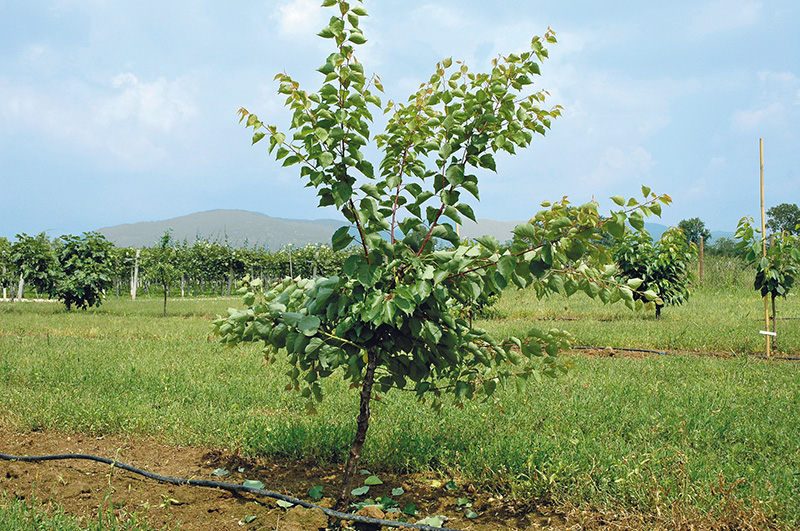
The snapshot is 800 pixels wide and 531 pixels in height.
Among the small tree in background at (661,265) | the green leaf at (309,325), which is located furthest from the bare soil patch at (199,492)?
the small tree in background at (661,265)

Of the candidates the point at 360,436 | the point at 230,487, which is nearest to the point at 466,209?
the point at 360,436

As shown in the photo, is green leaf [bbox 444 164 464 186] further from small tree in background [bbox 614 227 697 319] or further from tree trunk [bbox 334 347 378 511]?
small tree in background [bbox 614 227 697 319]

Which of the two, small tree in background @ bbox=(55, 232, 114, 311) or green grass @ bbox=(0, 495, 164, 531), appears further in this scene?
small tree in background @ bbox=(55, 232, 114, 311)

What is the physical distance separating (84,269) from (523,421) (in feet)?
60.2

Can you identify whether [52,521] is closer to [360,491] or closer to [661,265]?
[360,491]

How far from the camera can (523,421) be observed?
421 cm

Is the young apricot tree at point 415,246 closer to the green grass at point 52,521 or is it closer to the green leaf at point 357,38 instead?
the green leaf at point 357,38

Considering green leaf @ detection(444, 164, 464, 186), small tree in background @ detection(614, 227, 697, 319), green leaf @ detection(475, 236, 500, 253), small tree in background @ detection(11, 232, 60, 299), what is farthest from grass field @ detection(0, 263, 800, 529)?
small tree in background @ detection(11, 232, 60, 299)

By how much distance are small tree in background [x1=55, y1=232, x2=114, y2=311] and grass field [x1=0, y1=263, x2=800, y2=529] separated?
11099 mm

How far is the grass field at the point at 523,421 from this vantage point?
307 cm

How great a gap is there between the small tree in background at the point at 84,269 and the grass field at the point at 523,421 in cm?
1110

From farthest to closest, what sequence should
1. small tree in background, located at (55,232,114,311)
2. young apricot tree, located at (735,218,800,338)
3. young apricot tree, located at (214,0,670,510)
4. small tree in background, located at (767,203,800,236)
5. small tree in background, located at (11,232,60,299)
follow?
small tree in background, located at (767,203,800,236) → small tree in background, located at (11,232,60,299) → small tree in background, located at (55,232,114,311) → young apricot tree, located at (735,218,800,338) → young apricot tree, located at (214,0,670,510)

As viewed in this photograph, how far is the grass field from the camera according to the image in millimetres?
3072

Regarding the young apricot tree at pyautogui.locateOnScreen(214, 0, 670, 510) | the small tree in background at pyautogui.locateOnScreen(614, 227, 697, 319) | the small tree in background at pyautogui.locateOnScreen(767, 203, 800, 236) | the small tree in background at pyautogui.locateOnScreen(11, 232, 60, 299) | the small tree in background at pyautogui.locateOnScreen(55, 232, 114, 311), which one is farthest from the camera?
the small tree in background at pyautogui.locateOnScreen(767, 203, 800, 236)
